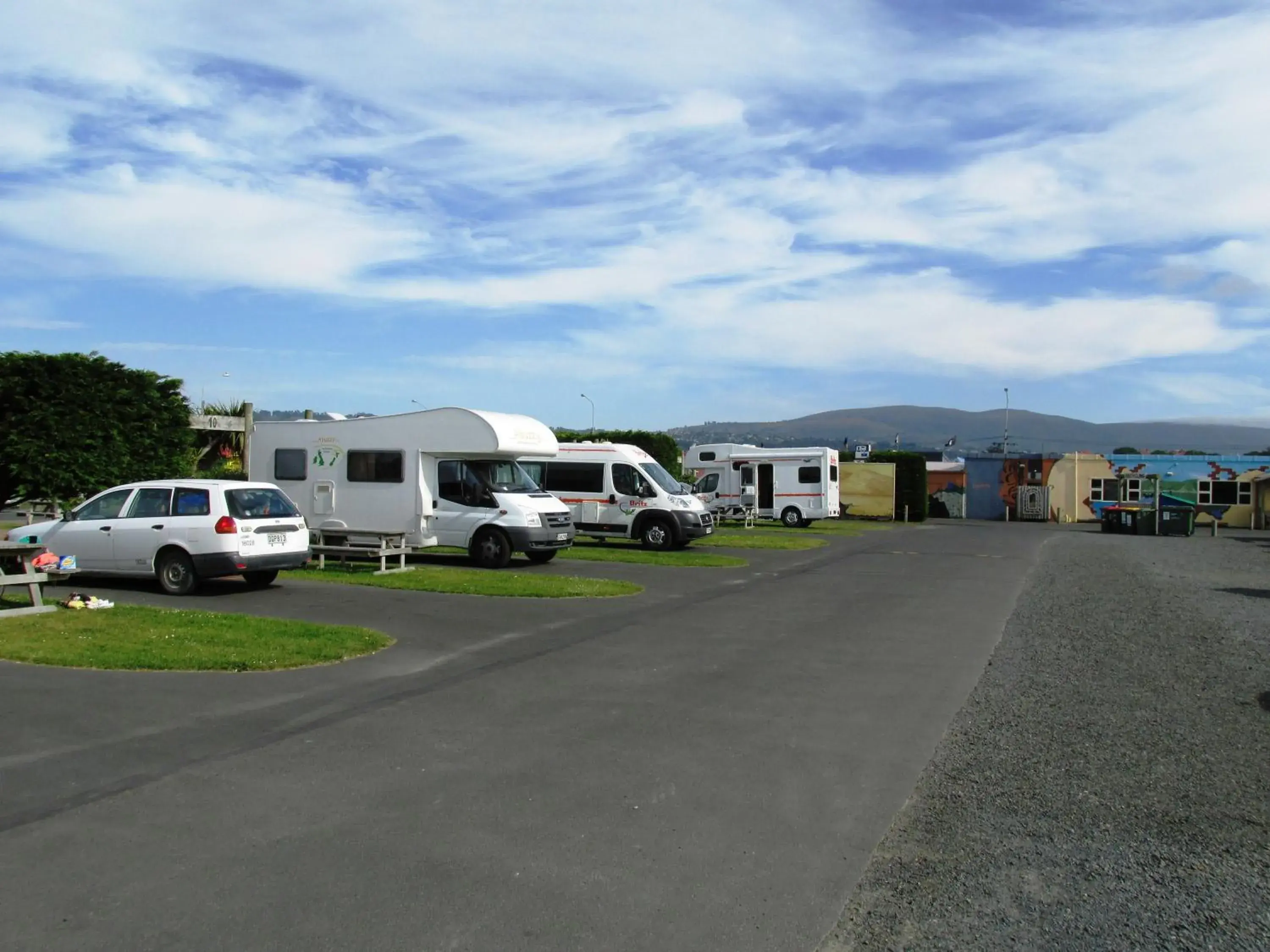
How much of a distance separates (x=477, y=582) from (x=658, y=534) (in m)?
8.62

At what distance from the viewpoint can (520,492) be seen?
63.2 ft

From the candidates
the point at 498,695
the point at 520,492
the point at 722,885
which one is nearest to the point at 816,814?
the point at 722,885

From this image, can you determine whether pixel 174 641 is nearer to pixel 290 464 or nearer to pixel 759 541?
pixel 290 464

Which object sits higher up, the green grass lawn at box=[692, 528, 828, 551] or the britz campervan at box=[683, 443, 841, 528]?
the britz campervan at box=[683, 443, 841, 528]

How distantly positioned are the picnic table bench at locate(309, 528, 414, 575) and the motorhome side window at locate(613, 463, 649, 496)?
665 cm

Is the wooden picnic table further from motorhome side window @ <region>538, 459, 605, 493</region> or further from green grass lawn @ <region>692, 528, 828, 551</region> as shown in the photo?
green grass lawn @ <region>692, 528, 828, 551</region>

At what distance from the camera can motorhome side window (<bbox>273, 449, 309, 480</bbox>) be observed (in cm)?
1939

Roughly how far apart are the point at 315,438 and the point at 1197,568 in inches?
721

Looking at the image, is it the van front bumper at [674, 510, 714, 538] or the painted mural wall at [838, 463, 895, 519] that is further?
the painted mural wall at [838, 463, 895, 519]

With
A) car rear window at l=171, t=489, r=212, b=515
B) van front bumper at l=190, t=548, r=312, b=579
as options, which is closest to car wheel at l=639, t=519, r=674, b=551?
van front bumper at l=190, t=548, r=312, b=579

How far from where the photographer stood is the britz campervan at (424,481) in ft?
60.4

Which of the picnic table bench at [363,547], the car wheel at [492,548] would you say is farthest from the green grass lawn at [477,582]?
the car wheel at [492,548]

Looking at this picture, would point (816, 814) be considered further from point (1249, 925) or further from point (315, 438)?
point (315, 438)

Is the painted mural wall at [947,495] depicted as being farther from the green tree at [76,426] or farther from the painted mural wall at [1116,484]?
the green tree at [76,426]
